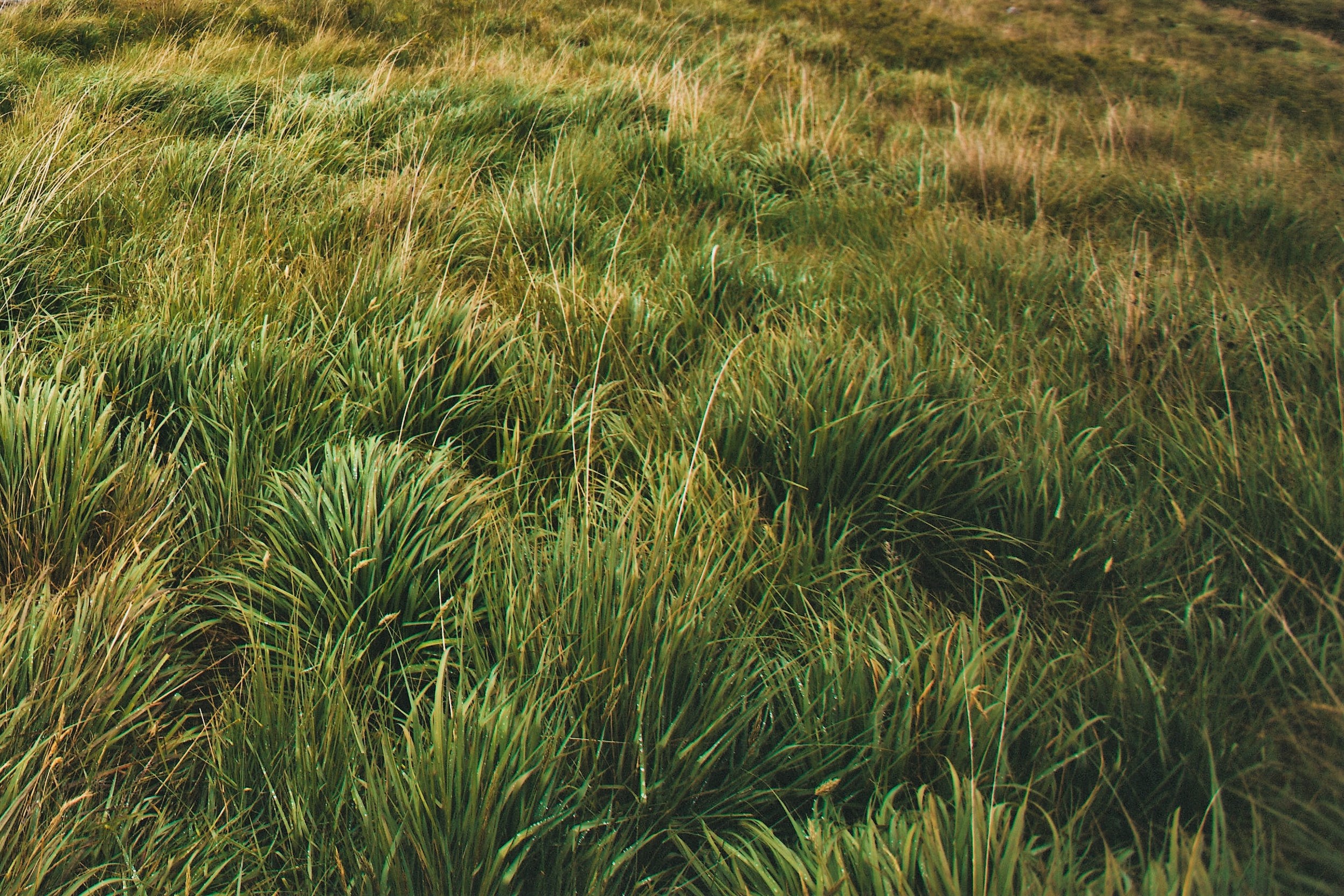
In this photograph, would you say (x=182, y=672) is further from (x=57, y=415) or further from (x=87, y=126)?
(x=87, y=126)

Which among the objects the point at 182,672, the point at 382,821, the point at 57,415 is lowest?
the point at 182,672

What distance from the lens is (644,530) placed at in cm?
131

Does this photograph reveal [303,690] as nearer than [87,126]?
Yes

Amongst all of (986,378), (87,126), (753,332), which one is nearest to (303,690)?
(753,332)

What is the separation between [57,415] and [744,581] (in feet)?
4.05

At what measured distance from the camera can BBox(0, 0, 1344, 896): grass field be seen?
910 mm

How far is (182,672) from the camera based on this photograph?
1141 mm

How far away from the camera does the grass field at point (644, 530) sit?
35.8 inches

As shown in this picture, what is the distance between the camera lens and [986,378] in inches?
69.7

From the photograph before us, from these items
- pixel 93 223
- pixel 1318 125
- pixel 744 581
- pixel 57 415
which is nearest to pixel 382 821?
pixel 744 581

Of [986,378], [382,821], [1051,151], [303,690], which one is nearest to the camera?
[382,821]

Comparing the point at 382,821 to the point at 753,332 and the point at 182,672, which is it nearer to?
the point at 182,672

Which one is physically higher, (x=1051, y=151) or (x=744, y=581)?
(x=1051, y=151)

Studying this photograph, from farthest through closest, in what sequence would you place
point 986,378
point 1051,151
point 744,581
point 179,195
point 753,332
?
point 1051,151, point 179,195, point 753,332, point 986,378, point 744,581
